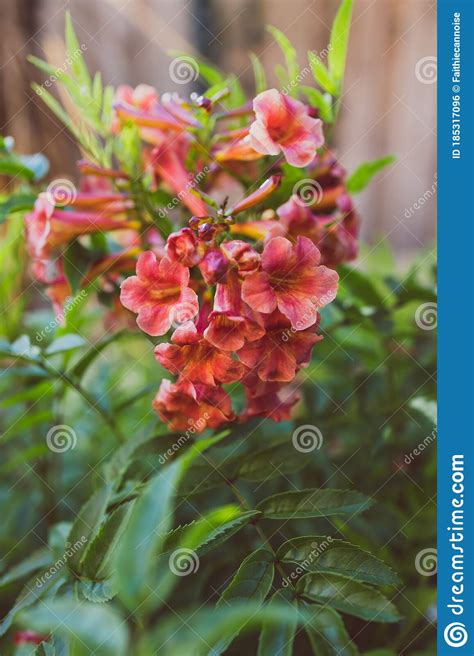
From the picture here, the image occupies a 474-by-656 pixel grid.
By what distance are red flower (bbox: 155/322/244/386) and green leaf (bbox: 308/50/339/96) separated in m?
0.25

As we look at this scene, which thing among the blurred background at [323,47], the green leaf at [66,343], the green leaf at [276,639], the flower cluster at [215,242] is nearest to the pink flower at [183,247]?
the flower cluster at [215,242]

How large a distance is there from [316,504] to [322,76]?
1.16ft

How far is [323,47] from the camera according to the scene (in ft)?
7.13

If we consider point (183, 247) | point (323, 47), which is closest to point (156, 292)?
point (183, 247)

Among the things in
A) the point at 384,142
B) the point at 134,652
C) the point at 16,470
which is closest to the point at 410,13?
the point at 384,142

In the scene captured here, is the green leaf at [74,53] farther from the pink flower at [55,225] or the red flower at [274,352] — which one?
the red flower at [274,352]

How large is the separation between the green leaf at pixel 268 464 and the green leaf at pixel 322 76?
31 centimetres

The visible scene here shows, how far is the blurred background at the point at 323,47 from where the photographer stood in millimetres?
1947

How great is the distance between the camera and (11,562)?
74 centimetres

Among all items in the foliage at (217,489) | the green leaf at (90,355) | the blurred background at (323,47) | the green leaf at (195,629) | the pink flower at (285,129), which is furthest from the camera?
the blurred background at (323,47)

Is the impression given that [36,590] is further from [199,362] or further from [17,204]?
[17,204]

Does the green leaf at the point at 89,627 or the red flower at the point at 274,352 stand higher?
the red flower at the point at 274,352

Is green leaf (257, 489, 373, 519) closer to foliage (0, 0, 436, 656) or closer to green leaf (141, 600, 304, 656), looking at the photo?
foliage (0, 0, 436, 656)
